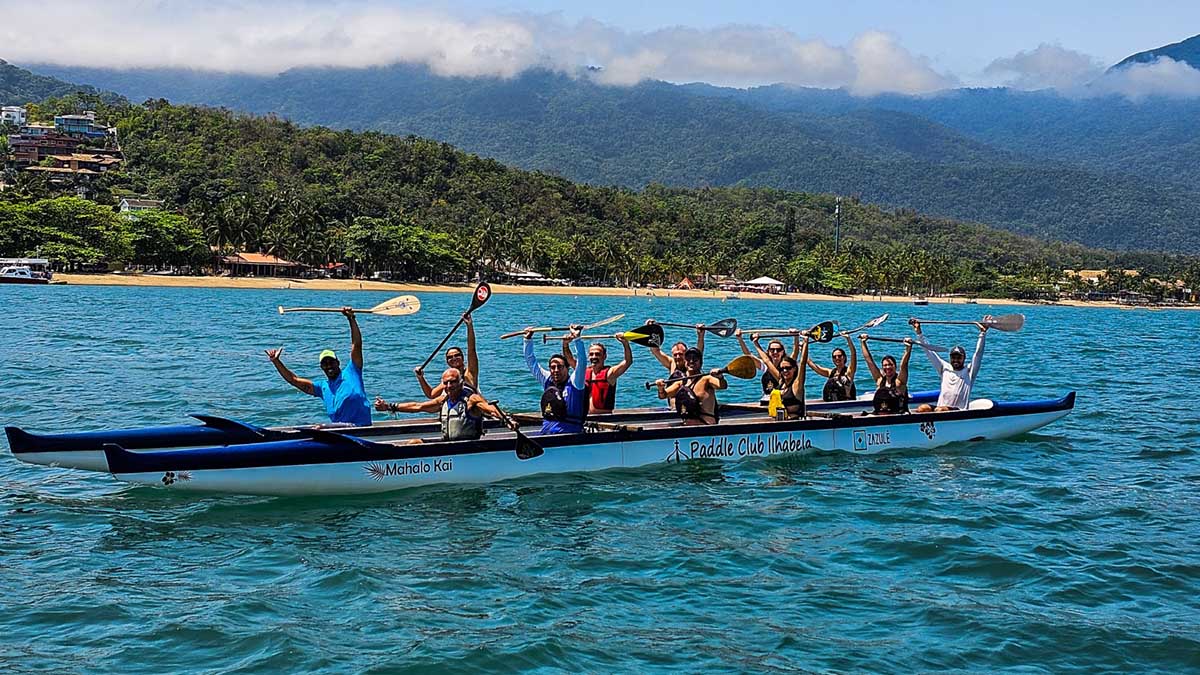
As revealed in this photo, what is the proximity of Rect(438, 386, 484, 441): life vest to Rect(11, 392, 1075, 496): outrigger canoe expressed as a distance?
234mm

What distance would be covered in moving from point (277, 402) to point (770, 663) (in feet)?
48.8

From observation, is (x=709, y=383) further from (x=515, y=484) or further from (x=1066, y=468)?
(x=1066, y=468)

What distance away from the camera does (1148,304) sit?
506 ft

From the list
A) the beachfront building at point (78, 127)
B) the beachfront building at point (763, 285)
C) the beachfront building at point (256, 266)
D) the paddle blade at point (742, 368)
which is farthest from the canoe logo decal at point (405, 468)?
the beachfront building at point (78, 127)

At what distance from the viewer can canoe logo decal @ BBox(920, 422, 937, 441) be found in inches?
651

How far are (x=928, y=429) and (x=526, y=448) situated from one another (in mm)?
6685

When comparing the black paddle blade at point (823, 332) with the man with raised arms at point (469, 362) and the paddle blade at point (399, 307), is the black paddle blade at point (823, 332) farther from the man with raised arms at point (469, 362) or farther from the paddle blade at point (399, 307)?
the paddle blade at point (399, 307)

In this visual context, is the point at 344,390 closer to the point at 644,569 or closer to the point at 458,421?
the point at 458,421

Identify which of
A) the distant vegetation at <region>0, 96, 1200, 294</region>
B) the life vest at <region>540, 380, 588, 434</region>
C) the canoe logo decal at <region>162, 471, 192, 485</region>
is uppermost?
the distant vegetation at <region>0, 96, 1200, 294</region>

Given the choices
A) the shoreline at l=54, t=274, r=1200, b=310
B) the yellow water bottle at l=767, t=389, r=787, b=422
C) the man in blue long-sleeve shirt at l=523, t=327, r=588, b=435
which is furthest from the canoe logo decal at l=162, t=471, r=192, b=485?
the shoreline at l=54, t=274, r=1200, b=310

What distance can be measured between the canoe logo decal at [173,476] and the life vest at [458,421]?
282cm

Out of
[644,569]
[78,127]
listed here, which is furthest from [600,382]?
[78,127]

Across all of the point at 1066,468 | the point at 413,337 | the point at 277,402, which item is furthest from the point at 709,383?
the point at 413,337

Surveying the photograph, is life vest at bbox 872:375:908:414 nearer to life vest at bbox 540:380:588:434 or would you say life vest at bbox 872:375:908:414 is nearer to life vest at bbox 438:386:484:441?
life vest at bbox 540:380:588:434
